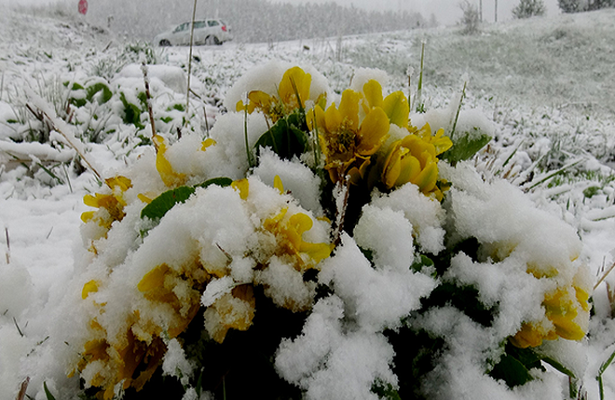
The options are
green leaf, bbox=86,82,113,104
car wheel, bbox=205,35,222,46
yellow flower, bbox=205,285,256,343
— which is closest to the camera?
yellow flower, bbox=205,285,256,343

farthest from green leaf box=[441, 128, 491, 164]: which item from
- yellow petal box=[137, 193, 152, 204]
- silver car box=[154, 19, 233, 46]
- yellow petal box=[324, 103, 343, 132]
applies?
silver car box=[154, 19, 233, 46]

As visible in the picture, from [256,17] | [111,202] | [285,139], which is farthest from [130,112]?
[256,17]

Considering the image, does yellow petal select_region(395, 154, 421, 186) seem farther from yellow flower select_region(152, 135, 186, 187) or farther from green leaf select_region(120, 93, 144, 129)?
green leaf select_region(120, 93, 144, 129)

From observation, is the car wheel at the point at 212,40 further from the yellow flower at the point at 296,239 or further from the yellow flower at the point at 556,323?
the yellow flower at the point at 556,323

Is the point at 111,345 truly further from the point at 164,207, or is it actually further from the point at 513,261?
the point at 513,261

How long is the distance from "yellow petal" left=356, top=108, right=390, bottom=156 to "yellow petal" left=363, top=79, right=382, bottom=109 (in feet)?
0.24

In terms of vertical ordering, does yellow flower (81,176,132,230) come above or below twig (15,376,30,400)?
above

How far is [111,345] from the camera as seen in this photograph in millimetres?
581

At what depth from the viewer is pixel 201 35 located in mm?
12688

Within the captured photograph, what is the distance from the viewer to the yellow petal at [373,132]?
0.70 m

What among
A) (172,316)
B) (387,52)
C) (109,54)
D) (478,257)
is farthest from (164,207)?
(387,52)

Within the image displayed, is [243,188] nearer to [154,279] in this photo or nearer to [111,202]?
[154,279]

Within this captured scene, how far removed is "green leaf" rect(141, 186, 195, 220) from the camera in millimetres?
643

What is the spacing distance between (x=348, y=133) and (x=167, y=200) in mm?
336
